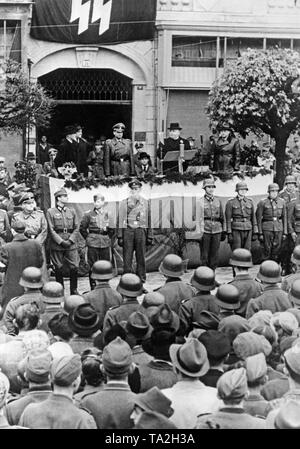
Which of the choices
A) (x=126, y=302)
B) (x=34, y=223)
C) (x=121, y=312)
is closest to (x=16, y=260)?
(x=34, y=223)

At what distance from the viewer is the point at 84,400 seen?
6.10 meters

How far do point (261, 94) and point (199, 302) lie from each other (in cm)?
845

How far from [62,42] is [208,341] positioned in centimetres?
1705

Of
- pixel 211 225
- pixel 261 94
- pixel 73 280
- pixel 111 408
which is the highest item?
pixel 261 94

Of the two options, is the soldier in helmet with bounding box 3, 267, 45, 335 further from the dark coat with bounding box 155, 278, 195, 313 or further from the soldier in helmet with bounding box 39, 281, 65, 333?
the dark coat with bounding box 155, 278, 195, 313

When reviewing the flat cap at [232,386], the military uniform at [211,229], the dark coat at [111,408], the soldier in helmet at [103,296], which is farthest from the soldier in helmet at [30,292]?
the military uniform at [211,229]

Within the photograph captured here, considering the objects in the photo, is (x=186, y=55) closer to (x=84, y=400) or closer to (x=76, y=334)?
(x=76, y=334)

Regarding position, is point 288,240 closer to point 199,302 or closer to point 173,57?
point 199,302

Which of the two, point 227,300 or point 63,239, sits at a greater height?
point 63,239

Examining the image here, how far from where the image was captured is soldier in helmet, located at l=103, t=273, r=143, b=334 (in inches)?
342

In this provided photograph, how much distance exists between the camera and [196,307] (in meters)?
9.06

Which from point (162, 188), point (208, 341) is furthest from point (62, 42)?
point (208, 341)

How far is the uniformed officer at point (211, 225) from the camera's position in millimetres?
14516

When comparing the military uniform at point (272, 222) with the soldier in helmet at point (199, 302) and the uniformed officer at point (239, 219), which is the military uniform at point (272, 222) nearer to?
the uniformed officer at point (239, 219)
